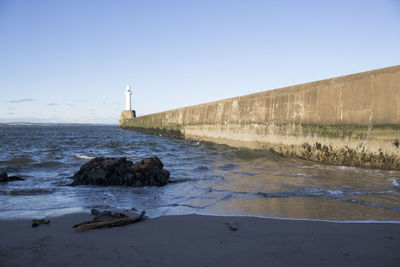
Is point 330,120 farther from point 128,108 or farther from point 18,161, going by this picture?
point 128,108

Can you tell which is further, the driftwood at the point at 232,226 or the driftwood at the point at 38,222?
the driftwood at the point at 38,222

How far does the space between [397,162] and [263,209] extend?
3.85m

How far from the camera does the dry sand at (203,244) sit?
185 centimetres

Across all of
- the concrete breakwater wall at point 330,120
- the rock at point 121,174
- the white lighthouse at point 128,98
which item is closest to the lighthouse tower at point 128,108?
the white lighthouse at point 128,98

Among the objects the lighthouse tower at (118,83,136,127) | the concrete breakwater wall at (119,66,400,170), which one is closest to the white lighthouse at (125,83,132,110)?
the lighthouse tower at (118,83,136,127)

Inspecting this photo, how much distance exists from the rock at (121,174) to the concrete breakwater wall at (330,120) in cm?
430

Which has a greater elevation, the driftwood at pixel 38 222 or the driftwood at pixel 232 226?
the driftwood at pixel 232 226

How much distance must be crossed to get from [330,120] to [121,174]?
5287 millimetres

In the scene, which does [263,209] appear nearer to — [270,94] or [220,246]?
[220,246]

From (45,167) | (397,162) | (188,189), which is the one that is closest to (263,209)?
(188,189)

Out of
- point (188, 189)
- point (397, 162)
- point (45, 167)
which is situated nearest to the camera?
point (188, 189)

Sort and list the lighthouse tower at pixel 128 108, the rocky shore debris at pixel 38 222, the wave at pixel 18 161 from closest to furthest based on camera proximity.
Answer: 1. the rocky shore debris at pixel 38 222
2. the wave at pixel 18 161
3. the lighthouse tower at pixel 128 108

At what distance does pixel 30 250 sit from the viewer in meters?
2.04

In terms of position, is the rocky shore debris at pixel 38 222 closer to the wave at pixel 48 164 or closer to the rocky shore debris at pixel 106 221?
the rocky shore debris at pixel 106 221
